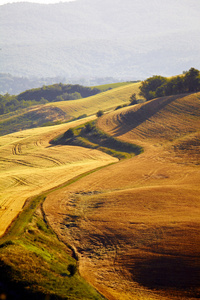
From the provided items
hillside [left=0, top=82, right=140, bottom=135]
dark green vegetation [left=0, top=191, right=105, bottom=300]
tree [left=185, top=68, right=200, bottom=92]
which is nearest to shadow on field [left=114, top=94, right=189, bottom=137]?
tree [left=185, top=68, right=200, bottom=92]

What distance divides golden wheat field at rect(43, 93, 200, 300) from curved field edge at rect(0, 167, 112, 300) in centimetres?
128

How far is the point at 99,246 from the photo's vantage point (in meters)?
29.3

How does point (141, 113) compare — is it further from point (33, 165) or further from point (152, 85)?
point (33, 165)

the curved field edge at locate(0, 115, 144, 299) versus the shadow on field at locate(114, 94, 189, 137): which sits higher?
the shadow on field at locate(114, 94, 189, 137)

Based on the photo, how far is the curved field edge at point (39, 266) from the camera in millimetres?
20477

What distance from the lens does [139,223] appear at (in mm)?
31031

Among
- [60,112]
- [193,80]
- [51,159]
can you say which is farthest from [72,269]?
[60,112]

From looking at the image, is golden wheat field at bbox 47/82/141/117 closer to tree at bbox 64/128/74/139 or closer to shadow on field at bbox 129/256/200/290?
tree at bbox 64/128/74/139

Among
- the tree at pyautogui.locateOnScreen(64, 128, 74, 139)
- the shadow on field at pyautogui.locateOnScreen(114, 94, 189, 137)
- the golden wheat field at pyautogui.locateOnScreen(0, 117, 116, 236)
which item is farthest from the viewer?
the tree at pyautogui.locateOnScreen(64, 128, 74, 139)

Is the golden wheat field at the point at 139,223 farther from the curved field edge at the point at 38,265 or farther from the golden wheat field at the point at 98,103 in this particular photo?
the golden wheat field at the point at 98,103

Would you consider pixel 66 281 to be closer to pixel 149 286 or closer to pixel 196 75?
pixel 149 286

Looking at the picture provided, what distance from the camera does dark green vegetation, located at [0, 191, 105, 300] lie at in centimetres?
2044

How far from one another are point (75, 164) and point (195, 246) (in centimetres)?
3433

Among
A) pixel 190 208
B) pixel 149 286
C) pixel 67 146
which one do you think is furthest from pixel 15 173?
pixel 149 286
